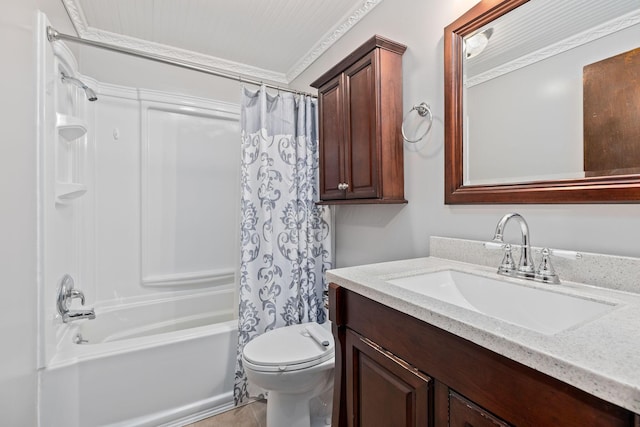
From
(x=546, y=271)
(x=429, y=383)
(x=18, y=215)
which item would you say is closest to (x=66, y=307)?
(x=18, y=215)

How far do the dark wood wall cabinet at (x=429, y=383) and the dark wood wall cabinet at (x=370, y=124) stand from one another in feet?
2.22

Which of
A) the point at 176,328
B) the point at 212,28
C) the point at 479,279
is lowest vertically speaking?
the point at 176,328

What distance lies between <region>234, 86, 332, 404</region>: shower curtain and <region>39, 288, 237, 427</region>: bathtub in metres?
0.13

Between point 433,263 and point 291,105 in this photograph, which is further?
point 291,105

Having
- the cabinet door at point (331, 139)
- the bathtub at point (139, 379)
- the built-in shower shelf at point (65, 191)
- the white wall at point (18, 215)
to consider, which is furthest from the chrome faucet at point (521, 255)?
the built-in shower shelf at point (65, 191)

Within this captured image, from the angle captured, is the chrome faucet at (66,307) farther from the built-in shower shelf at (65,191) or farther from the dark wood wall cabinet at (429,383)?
the dark wood wall cabinet at (429,383)

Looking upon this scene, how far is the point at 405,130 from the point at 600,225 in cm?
87

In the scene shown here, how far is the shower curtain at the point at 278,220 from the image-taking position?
5.74 feet

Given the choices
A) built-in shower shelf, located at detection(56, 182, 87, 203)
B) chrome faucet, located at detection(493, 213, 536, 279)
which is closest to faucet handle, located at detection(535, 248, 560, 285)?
chrome faucet, located at detection(493, 213, 536, 279)

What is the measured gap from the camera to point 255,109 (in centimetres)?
183

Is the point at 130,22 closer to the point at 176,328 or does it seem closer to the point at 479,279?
the point at 176,328

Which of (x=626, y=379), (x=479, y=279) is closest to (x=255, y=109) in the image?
(x=479, y=279)

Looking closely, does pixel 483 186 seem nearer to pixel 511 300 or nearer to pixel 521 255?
pixel 521 255

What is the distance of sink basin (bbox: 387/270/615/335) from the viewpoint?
29.5 inches
